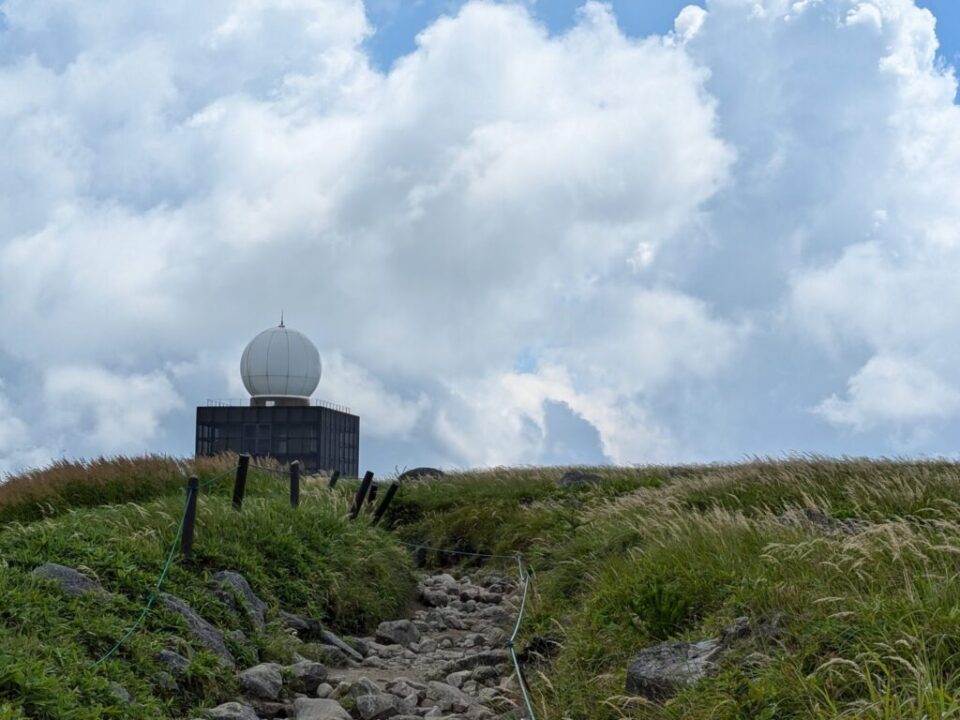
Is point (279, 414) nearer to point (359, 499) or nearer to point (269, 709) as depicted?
point (359, 499)

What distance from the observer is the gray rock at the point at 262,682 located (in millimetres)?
8453

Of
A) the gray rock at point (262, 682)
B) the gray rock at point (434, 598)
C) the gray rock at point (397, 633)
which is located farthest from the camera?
the gray rock at point (434, 598)

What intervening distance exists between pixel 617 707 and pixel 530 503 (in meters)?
13.2

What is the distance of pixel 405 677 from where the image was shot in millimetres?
9586

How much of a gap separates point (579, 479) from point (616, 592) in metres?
13.1

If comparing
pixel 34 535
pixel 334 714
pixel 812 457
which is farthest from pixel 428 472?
pixel 334 714

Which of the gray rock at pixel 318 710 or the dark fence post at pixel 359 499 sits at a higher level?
the dark fence post at pixel 359 499

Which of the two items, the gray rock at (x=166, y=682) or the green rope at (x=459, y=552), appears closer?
the gray rock at (x=166, y=682)

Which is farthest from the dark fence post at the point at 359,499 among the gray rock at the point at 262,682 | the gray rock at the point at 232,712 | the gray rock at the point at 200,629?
the gray rock at the point at 232,712

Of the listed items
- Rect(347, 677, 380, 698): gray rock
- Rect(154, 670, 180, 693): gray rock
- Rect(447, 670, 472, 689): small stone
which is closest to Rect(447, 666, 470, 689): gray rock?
Rect(447, 670, 472, 689): small stone

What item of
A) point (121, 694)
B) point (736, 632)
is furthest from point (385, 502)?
point (736, 632)

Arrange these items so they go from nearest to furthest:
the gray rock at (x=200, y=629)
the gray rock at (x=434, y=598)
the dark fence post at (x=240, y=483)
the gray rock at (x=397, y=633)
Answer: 1. the gray rock at (x=200, y=629)
2. the gray rock at (x=397, y=633)
3. the dark fence post at (x=240, y=483)
4. the gray rock at (x=434, y=598)

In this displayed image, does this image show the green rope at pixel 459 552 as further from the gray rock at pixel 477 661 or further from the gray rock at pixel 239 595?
the gray rock at pixel 239 595

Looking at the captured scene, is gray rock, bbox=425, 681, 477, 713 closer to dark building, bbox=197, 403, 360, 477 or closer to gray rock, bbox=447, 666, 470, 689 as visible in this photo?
gray rock, bbox=447, 666, 470, 689
